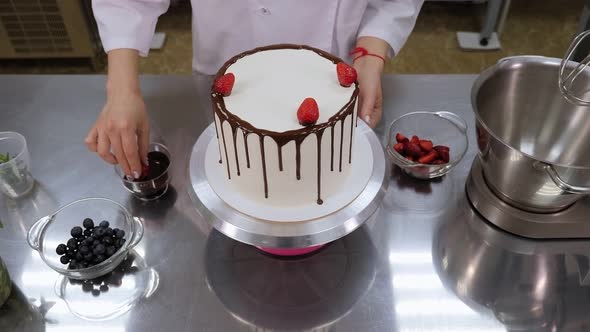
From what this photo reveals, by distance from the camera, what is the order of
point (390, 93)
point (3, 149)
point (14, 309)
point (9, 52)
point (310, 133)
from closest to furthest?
point (310, 133) → point (14, 309) → point (3, 149) → point (390, 93) → point (9, 52)

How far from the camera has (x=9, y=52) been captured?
274 centimetres

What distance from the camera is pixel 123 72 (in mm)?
1117

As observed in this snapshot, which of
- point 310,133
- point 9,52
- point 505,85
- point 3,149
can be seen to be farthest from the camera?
point 9,52

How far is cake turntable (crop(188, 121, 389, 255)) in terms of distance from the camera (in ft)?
2.96

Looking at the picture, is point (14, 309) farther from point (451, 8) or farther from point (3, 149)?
point (451, 8)

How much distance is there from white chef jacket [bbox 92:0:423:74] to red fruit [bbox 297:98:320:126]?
1.62 feet

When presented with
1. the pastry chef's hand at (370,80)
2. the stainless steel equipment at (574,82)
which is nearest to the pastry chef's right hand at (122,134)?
the pastry chef's hand at (370,80)

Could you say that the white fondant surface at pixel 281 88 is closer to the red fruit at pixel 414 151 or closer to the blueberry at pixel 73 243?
the red fruit at pixel 414 151

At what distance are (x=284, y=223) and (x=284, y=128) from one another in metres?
0.19

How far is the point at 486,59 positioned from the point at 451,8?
0.54 metres

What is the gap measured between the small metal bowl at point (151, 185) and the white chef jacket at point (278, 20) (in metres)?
0.25

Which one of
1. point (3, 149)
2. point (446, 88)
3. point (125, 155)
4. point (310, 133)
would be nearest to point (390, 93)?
point (446, 88)

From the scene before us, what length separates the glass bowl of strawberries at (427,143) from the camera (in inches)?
44.4

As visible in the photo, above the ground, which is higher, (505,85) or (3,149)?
(505,85)
